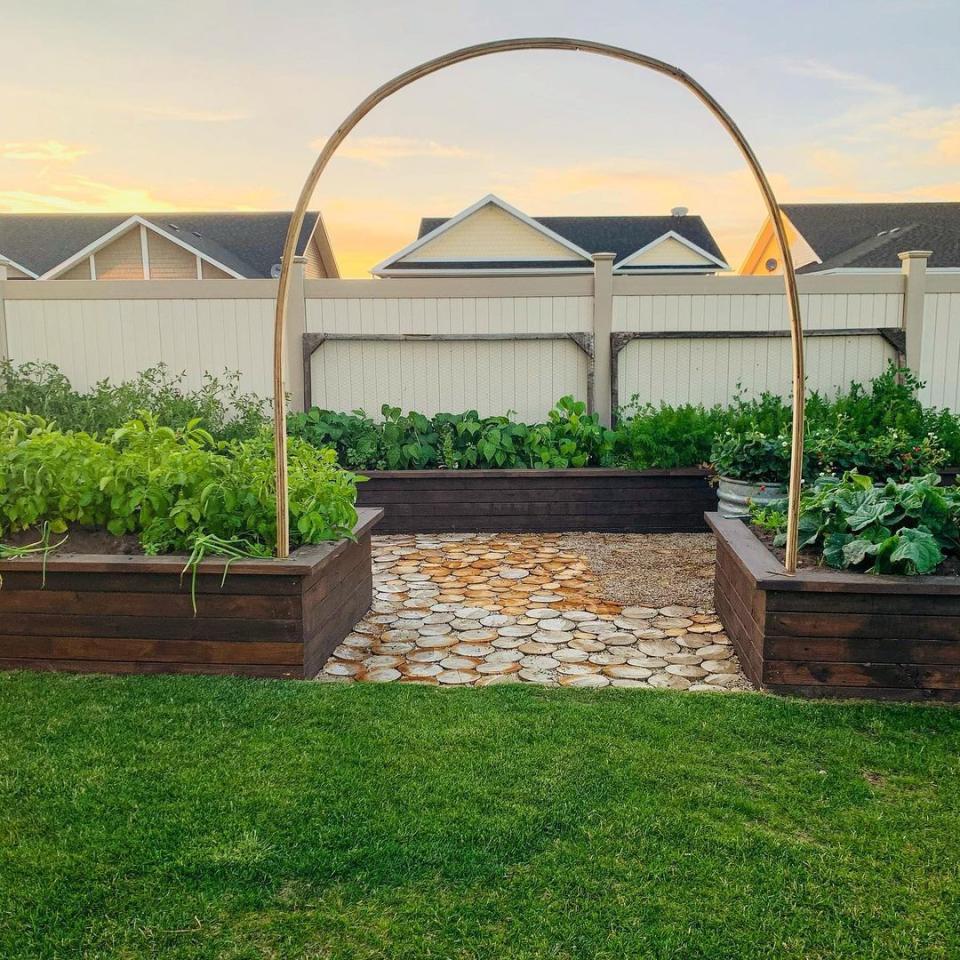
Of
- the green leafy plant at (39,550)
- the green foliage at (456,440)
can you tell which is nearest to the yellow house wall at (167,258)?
the green foliage at (456,440)

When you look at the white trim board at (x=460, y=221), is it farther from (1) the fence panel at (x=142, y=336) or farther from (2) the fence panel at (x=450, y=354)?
(2) the fence panel at (x=450, y=354)

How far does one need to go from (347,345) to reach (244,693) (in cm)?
500

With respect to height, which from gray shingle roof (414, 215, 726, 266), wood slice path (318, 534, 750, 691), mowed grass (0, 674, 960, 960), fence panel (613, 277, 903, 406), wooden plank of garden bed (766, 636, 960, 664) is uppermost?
gray shingle roof (414, 215, 726, 266)

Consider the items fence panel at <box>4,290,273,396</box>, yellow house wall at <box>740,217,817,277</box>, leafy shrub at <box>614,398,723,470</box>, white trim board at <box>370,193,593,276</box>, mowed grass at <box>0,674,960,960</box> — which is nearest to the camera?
mowed grass at <box>0,674,960,960</box>

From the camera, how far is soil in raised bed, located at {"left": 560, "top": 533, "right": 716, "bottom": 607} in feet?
16.4

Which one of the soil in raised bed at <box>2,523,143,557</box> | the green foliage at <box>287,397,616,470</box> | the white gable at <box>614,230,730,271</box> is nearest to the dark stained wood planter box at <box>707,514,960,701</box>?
the soil in raised bed at <box>2,523,143,557</box>

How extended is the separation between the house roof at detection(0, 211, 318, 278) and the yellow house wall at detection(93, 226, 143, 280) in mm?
2021

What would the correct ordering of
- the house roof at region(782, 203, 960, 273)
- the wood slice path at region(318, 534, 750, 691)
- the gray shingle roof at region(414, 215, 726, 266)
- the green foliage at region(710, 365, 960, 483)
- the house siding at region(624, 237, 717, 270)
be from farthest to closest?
1. the gray shingle roof at region(414, 215, 726, 266)
2. the house siding at region(624, 237, 717, 270)
3. the house roof at region(782, 203, 960, 273)
4. the green foliage at region(710, 365, 960, 483)
5. the wood slice path at region(318, 534, 750, 691)

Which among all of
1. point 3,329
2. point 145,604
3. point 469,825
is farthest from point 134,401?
point 469,825

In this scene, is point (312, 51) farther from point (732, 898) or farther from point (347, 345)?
point (732, 898)

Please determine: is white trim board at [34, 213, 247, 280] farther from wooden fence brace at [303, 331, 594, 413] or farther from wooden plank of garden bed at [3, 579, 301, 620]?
wooden plank of garden bed at [3, 579, 301, 620]

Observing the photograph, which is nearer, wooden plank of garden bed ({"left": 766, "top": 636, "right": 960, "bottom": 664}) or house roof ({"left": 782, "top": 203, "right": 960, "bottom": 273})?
wooden plank of garden bed ({"left": 766, "top": 636, "right": 960, "bottom": 664})

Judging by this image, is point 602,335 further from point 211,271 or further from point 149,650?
point 211,271

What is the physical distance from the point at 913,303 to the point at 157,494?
6857 millimetres
